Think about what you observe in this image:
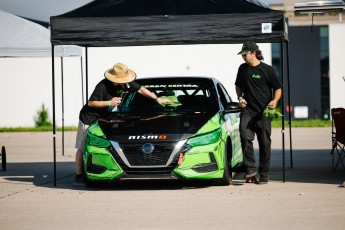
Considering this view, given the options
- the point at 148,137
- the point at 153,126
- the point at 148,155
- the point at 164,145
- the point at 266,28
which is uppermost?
the point at 266,28

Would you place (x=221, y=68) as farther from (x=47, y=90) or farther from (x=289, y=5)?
(x=289, y=5)

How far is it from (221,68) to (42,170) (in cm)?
2188

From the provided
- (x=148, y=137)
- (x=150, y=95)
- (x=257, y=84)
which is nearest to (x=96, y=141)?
(x=148, y=137)

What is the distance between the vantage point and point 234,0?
13.7 metres

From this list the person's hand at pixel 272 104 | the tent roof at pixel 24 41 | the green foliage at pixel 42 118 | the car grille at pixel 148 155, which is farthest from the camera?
the green foliage at pixel 42 118

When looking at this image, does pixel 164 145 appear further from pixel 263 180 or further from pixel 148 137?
pixel 263 180

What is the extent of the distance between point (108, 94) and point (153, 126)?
1045mm

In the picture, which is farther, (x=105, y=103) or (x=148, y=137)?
(x=105, y=103)

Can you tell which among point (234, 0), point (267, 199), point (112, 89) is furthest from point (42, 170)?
point (267, 199)

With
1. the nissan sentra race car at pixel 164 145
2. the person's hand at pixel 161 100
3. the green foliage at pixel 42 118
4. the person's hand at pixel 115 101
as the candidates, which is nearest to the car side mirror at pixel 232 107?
the nissan sentra race car at pixel 164 145

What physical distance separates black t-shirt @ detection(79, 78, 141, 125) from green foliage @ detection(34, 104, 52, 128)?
85.4 ft

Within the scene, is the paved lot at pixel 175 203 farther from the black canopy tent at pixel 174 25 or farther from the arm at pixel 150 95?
the black canopy tent at pixel 174 25

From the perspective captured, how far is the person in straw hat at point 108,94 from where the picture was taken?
13.1 m

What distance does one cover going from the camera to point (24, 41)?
65.6 feet
